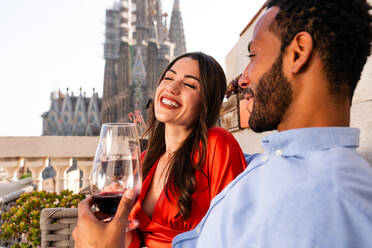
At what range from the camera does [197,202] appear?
1.37 metres

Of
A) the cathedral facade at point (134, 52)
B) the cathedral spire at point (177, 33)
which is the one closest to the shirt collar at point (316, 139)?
the cathedral facade at point (134, 52)

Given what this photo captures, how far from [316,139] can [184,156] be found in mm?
940

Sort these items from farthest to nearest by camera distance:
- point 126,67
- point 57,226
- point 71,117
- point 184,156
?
point 71,117 < point 126,67 < point 57,226 < point 184,156

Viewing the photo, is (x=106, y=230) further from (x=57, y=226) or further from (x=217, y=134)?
(x=57, y=226)

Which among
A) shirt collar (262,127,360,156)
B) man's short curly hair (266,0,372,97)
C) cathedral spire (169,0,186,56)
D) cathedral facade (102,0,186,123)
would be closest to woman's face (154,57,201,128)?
man's short curly hair (266,0,372,97)

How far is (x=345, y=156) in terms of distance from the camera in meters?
0.56

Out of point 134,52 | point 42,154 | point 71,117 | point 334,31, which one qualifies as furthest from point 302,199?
point 71,117

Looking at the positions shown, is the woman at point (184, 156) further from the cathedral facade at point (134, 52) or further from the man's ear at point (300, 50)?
the cathedral facade at point (134, 52)

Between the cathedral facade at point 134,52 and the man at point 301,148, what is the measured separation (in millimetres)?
44147

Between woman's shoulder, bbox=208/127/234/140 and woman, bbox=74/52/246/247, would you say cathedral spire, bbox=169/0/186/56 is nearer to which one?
woman, bbox=74/52/246/247

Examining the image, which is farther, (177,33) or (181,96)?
(177,33)

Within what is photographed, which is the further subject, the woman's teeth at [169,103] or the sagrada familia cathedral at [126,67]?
the sagrada familia cathedral at [126,67]

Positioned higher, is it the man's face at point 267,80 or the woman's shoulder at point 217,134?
the man's face at point 267,80

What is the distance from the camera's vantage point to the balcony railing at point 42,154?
465 centimetres
